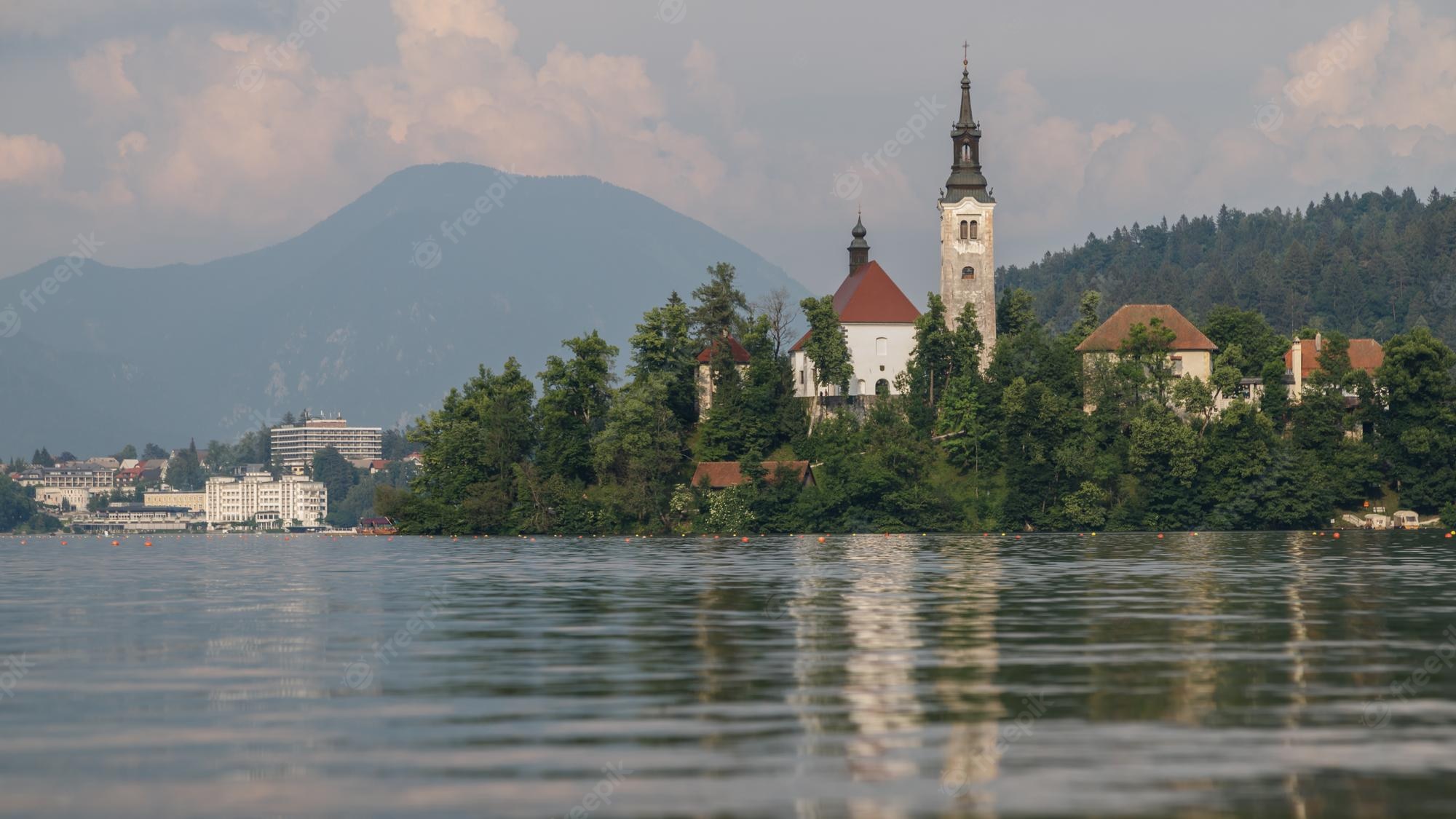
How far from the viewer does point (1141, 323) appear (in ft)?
447

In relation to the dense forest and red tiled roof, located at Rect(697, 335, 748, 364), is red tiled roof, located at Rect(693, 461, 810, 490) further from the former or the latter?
red tiled roof, located at Rect(697, 335, 748, 364)

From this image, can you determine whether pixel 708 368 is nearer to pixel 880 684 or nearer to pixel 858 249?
pixel 858 249

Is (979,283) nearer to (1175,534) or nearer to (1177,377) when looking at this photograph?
(1177,377)

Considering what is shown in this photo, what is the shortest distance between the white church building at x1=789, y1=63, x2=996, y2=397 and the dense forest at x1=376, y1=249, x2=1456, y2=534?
3.45m

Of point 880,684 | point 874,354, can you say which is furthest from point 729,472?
point 880,684

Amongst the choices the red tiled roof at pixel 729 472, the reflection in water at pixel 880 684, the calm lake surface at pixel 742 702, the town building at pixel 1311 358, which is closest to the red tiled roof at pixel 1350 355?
the town building at pixel 1311 358

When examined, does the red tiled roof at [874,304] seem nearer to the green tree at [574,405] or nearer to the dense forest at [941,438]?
the dense forest at [941,438]

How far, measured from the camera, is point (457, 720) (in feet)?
81.4

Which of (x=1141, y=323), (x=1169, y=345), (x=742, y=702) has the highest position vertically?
(x=1141, y=323)

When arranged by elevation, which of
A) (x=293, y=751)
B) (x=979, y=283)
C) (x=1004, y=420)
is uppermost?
(x=979, y=283)

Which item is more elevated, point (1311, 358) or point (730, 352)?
point (730, 352)

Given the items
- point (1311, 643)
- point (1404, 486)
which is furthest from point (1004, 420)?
point (1311, 643)

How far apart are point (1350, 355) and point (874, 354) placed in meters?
43.6

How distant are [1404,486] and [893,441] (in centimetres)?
3775
